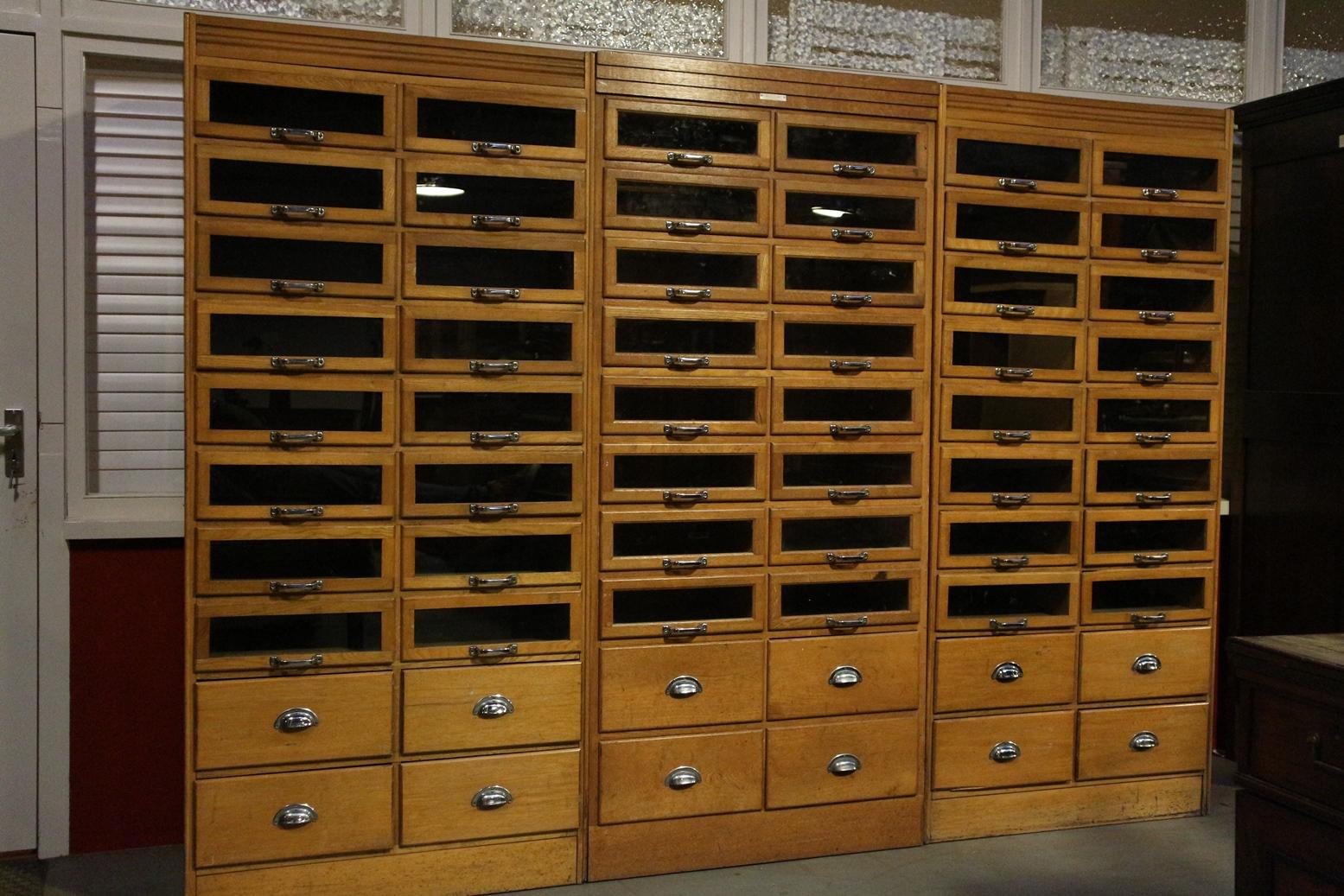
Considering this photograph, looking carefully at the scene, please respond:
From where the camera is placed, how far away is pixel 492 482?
10.2ft

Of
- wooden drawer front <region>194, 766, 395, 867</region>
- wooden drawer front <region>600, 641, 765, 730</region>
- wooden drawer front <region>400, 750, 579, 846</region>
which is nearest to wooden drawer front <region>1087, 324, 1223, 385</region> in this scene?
wooden drawer front <region>600, 641, 765, 730</region>

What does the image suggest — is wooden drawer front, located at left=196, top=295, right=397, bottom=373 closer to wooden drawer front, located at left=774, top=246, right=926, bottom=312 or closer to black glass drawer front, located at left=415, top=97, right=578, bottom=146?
black glass drawer front, located at left=415, top=97, right=578, bottom=146

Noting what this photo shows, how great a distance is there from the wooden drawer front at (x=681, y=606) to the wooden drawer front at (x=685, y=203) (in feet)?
3.03

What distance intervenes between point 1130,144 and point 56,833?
12.0 feet

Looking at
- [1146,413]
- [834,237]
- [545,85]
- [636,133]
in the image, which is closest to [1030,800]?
[1146,413]

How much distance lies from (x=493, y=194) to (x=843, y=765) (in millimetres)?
1805

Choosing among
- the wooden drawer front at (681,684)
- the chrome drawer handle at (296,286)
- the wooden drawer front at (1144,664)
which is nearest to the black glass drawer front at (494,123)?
the chrome drawer handle at (296,286)

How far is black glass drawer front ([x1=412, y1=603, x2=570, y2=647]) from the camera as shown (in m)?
3.07

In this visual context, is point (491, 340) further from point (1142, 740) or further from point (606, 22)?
point (1142, 740)

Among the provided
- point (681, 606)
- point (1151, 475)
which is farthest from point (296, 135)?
point (1151, 475)

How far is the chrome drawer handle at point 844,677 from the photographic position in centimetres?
336

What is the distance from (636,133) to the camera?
3191 millimetres

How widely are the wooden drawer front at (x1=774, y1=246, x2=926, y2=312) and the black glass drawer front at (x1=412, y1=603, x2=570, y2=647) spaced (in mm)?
1049

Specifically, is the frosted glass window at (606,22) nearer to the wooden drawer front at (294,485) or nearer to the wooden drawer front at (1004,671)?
the wooden drawer front at (294,485)
